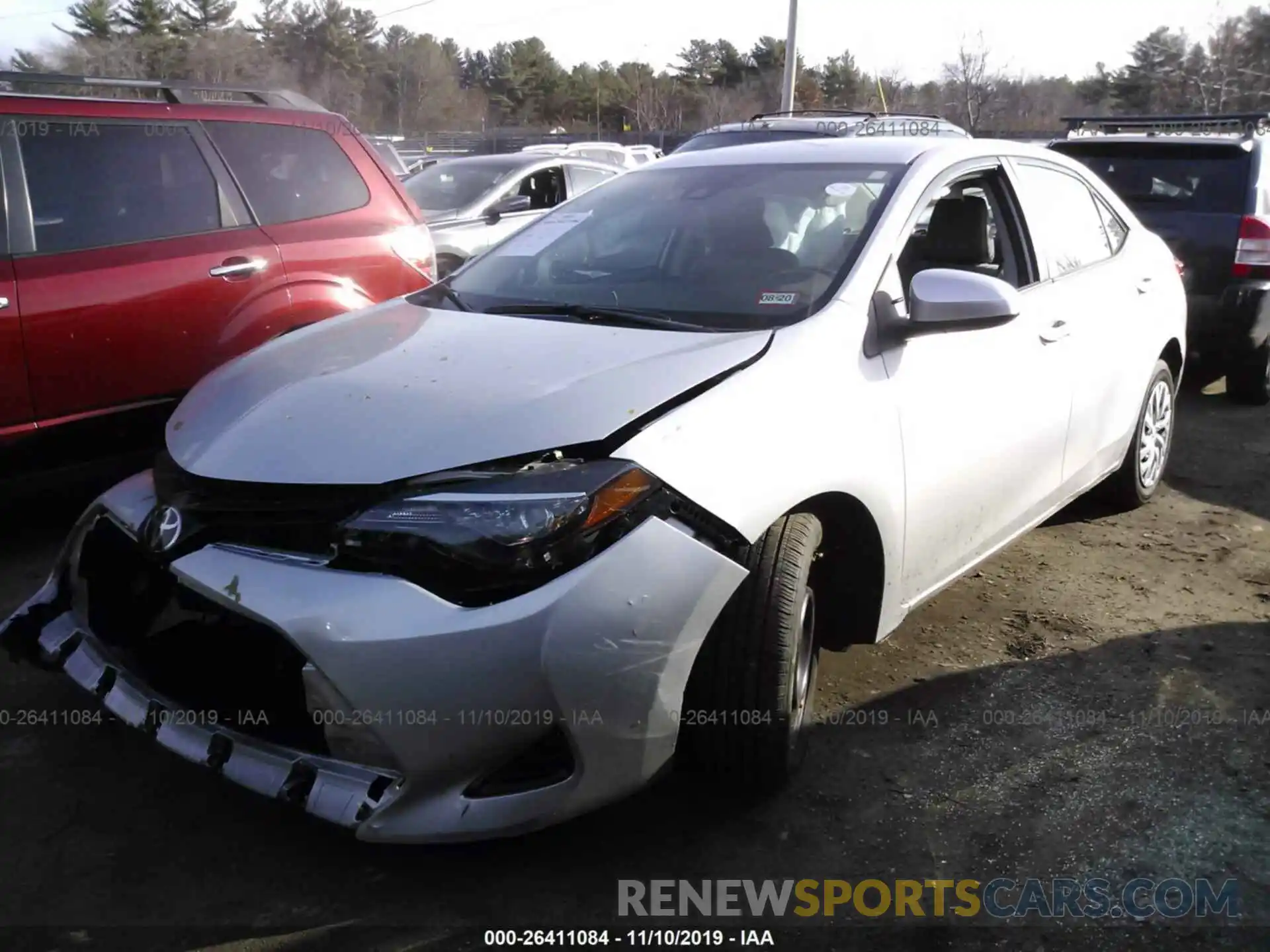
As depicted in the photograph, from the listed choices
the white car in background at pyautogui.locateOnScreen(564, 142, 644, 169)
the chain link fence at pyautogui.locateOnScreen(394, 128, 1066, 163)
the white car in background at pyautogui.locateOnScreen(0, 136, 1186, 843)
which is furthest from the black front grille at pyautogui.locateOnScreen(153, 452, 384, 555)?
the chain link fence at pyautogui.locateOnScreen(394, 128, 1066, 163)

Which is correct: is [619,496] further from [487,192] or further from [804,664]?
[487,192]

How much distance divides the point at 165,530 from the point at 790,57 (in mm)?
23551

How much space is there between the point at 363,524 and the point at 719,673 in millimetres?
863

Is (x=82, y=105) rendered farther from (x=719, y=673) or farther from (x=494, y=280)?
(x=719, y=673)

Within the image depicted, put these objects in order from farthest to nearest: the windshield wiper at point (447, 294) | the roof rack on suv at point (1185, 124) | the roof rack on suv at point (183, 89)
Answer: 1. the roof rack on suv at point (1185, 124)
2. the roof rack on suv at point (183, 89)
3. the windshield wiper at point (447, 294)

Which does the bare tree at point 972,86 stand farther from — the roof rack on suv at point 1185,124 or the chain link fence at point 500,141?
the roof rack on suv at point 1185,124

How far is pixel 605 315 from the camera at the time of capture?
3.16 m

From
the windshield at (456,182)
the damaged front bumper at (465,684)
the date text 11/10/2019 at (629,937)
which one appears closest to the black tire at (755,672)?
the damaged front bumper at (465,684)

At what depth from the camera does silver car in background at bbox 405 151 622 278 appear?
9.03 metres

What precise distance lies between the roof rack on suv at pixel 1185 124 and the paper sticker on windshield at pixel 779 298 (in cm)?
601

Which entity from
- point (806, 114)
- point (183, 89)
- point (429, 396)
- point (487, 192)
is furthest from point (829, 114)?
point (429, 396)

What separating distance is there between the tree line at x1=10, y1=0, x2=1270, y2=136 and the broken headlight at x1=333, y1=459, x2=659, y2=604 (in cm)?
3285

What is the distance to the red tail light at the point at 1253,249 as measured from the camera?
6.96 m

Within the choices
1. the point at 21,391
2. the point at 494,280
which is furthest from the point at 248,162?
the point at 494,280
